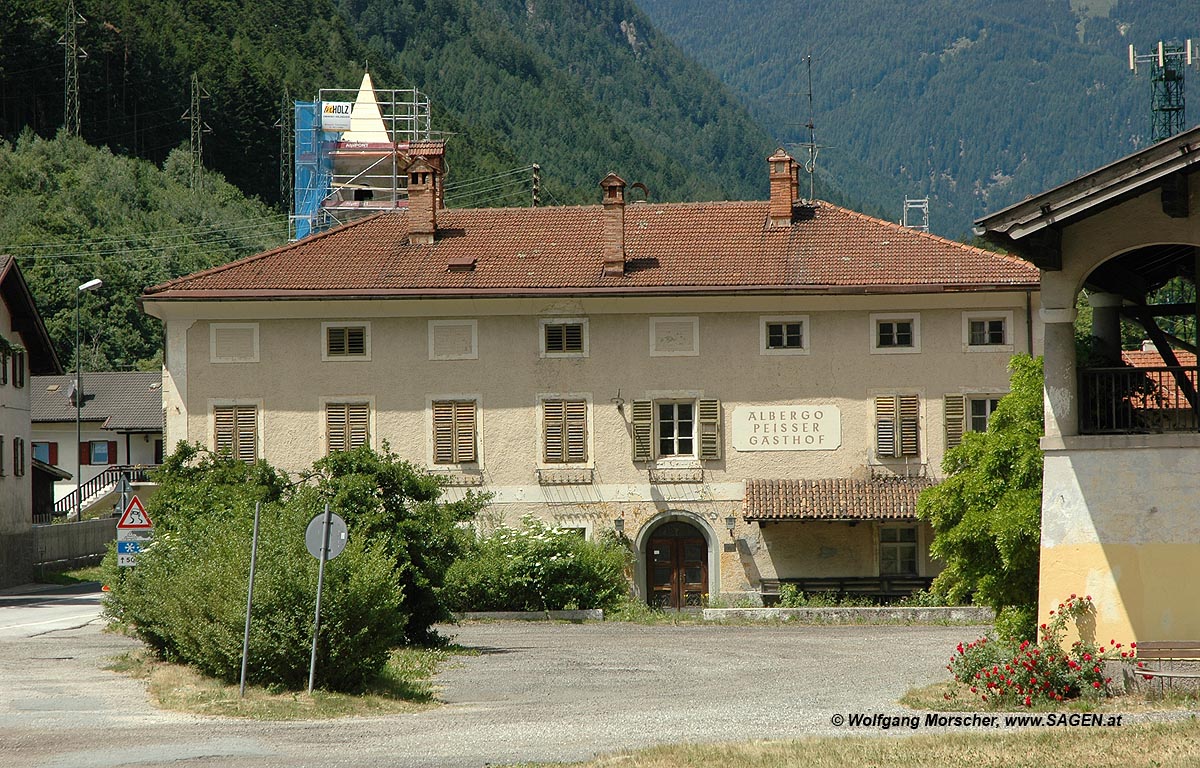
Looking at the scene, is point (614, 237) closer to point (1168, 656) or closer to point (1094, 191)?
point (1094, 191)

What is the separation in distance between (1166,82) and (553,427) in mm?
28868

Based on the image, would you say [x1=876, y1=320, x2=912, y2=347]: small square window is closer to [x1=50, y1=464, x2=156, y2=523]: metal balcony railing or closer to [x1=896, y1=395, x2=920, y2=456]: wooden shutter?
[x1=896, y1=395, x2=920, y2=456]: wooden shutter

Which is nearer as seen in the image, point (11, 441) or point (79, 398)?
point (11, 441)

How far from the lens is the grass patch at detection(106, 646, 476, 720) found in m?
17.5

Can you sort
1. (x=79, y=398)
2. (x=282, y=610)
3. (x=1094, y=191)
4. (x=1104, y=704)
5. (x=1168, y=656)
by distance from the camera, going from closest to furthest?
(x=1104, y=704) → (x=1168, y=656) → (x=1094, y=191) → (x=282, y=610) → (x=79, y=398)

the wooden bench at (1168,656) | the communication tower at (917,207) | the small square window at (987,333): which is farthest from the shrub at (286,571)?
the communication tower at (917,207)

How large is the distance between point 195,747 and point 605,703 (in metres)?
5.33

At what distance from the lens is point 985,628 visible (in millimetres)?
30719

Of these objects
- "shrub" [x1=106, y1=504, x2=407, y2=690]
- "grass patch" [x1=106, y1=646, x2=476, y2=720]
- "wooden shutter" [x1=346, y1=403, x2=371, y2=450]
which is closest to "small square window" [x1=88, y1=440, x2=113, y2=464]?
"wooden shutter" [x1=346, y1=403, x2=371, y2=450]

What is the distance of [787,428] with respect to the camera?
37719 millimetres

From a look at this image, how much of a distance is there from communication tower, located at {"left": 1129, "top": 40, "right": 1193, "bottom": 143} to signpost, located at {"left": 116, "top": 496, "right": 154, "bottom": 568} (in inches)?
1569

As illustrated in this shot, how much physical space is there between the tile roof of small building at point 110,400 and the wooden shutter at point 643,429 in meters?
43.7

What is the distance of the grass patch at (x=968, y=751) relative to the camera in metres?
12.8

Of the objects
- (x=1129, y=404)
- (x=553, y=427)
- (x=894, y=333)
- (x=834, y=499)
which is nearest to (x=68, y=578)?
(x=553, y=427)
